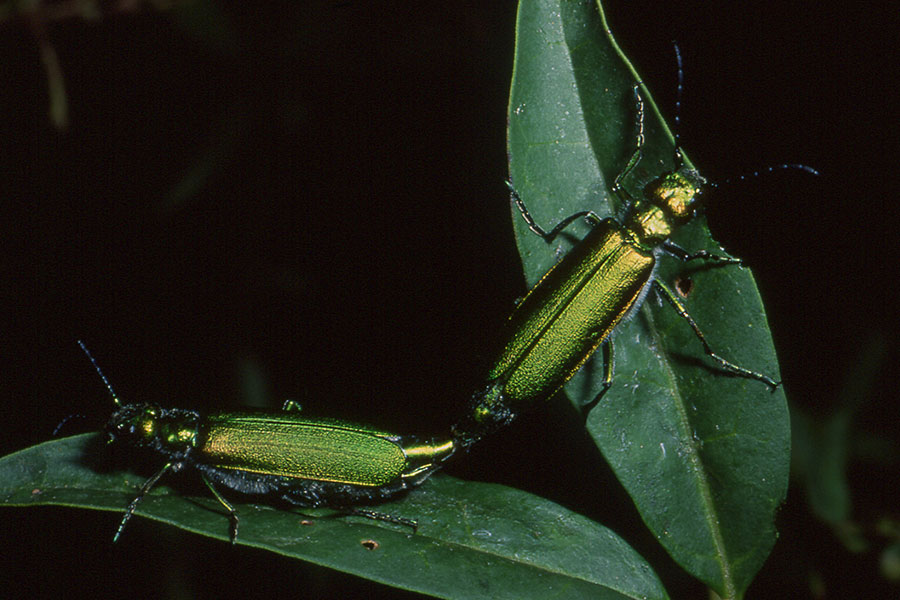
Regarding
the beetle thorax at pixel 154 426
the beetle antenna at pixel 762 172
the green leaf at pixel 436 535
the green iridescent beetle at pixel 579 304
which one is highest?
the beetle antenna at pixel 762 172

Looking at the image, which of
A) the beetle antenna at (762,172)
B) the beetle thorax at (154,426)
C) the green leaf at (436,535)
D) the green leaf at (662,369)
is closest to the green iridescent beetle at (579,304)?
the beetle antenna at (762,172)

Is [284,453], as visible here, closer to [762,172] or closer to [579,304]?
[579,304]

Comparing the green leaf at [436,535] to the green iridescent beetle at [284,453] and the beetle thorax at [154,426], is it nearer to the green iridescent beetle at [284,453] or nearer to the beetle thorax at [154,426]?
the green iridescent beetle at [284,453]

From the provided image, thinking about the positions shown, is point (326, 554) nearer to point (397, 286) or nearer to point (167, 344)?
point (397, 286)

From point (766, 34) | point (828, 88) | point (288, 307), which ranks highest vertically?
point (766, 34)

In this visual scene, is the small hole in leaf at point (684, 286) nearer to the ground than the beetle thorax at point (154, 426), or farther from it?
farther from it

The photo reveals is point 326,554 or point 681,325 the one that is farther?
point 681,325

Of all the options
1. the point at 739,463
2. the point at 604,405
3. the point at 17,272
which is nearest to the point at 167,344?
the point at 17,272
